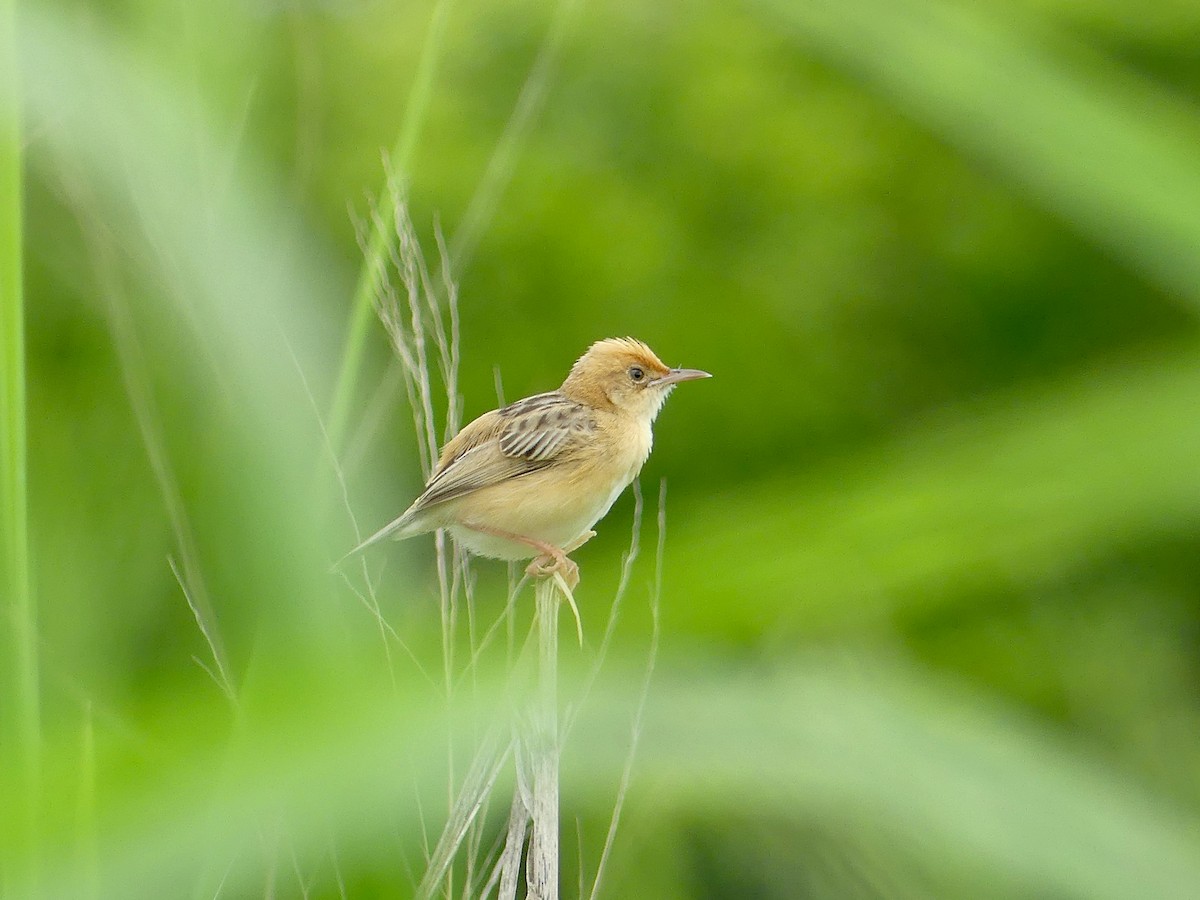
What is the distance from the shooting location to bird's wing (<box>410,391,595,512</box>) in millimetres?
2955

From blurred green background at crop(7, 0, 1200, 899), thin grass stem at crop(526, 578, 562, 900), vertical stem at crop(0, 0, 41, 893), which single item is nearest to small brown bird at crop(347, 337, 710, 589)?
blurred green background at crop(7, 0, 1200, 899)

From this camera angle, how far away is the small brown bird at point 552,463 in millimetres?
2895

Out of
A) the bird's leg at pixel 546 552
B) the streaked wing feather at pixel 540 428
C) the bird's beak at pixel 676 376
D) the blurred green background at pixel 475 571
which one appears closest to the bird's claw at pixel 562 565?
the bird's leg at pixel 546 552

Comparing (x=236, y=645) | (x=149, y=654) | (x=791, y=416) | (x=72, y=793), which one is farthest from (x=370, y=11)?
(x=72, y=793)

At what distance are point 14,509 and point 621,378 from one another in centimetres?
199

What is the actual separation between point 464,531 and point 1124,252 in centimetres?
167

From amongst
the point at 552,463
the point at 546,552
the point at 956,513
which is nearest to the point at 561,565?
the point at 546,552

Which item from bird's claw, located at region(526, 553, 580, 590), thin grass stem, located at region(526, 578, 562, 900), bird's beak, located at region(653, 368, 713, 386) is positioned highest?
bird's beak, located at region(653, 368, 713, 386)

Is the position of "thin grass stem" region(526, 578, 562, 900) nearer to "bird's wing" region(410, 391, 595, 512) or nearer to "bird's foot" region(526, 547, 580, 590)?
"bird's foot" region(526, 547, 580, 590)

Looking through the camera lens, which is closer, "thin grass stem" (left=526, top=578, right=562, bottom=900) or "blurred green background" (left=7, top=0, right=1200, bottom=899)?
"blurred green background" (left=7, top=0, right=1200, bottom=899)

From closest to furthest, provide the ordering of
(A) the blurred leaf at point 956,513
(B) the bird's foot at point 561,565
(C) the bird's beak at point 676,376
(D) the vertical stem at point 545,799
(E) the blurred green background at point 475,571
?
(E) the blurred green background at point 475,571
(A) the blurred leaf at point 956,513
(D) the vertical stem at point 545,799
(B) the bird's foot at point 561,565
(C) the bird's beak at point 676,376

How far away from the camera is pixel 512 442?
122 inches

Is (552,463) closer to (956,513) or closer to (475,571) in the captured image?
(475,571)

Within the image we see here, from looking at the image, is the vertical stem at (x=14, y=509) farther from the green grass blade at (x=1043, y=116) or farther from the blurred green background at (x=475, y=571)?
the green grass blade at (x=1043, y=116)
